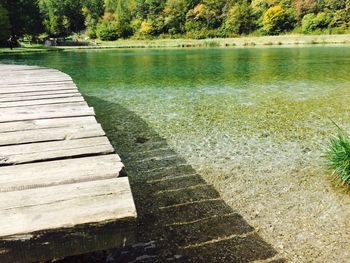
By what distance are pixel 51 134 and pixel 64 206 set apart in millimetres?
1841

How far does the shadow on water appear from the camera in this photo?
360 centimetres

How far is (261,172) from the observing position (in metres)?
5.86

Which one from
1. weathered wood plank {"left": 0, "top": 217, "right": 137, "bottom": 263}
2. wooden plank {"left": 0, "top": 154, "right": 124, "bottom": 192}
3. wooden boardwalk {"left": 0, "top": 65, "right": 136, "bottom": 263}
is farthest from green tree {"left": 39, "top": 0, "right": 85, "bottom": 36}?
weathered wood plank {"left": 0, "top": 217, "right": 137, "bottom": 263}

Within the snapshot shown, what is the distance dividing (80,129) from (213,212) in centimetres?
197

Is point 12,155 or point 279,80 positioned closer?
point 12,155

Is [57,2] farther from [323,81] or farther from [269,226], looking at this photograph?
[269,226]

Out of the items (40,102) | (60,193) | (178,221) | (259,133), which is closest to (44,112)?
(40,102)

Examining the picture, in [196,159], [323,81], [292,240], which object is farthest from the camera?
[323,81]

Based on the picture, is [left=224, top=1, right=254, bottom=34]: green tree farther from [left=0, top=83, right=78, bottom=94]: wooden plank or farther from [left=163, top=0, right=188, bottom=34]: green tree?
[left=0, top=83, right=78, bottom=94]: wooden plank

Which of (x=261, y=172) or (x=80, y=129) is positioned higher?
(x=80, y=129)

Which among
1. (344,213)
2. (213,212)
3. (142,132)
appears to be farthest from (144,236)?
(142,132)

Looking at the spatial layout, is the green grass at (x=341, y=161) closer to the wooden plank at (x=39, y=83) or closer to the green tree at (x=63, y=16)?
the wooden plank at (x=39, y=83)

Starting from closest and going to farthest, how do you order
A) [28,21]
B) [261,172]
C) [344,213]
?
1. [344,213]
2. [261,172]
3. [28,21]

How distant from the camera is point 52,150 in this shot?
3.24m
